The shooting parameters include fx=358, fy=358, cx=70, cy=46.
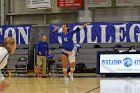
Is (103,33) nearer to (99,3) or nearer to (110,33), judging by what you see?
(110,33)

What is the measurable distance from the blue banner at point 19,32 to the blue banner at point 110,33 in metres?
2.11

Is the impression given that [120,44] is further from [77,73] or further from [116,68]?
[116,68]

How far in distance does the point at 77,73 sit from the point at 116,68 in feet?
18.6

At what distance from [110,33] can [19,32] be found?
605cm

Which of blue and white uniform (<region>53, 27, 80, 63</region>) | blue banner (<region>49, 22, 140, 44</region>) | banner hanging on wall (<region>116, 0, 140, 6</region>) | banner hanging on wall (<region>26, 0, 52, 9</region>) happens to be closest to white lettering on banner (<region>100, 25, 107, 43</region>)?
blue banner (<region>49, 22, 140, 44</region>)

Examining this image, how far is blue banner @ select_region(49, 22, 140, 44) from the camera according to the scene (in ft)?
72.8

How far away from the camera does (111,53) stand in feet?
57.9

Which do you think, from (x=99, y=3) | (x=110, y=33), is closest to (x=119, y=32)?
(x=110, y=33)

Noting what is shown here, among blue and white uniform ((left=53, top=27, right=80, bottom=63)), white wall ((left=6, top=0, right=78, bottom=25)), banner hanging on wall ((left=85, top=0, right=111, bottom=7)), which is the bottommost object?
blue and white uniform ((left=53, top=27, right=80, bottom=63))

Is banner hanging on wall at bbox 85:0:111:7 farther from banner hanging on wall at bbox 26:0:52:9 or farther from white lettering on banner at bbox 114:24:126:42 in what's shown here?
banner hanging on wall at bbox 26:0:52:9

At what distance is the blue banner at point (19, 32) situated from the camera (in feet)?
77.8

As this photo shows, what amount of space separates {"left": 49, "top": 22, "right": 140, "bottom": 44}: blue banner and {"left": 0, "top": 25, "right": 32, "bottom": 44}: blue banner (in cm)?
211

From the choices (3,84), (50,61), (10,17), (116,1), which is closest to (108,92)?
(3,84)

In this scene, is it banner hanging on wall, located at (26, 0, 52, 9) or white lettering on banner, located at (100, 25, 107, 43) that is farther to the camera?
banner hanging on wall, located at (26, 0, 52, 9)
